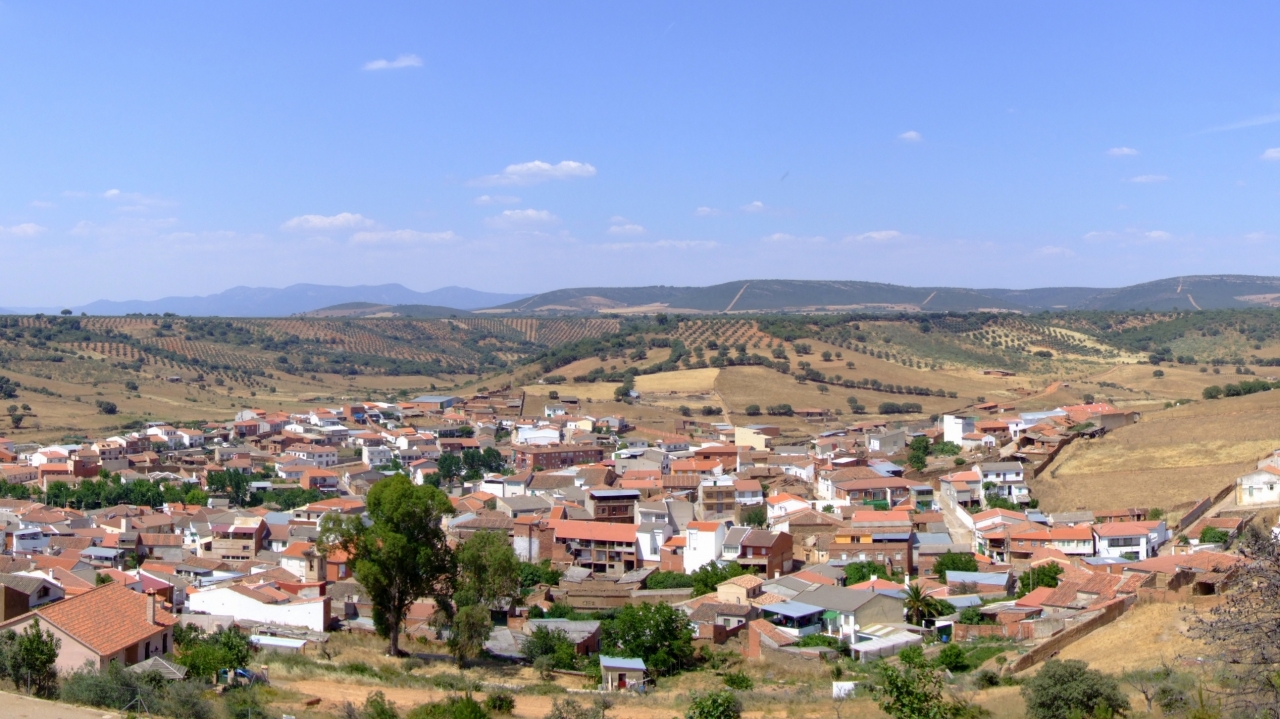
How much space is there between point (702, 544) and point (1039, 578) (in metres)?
10.2

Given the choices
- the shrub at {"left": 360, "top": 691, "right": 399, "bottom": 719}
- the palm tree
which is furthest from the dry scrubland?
the shrub at {"left": 360, "top": 691, "right": 399, "bottom": 719}

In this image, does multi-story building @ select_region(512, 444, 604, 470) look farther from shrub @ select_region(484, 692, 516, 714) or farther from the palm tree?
shrub @ select_region(484, 692, 516, 714)

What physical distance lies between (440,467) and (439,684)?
35141mm

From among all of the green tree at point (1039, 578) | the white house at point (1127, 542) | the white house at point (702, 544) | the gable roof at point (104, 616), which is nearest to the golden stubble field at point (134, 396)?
the white house at point (702, 544)

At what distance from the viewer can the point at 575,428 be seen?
6656 cm

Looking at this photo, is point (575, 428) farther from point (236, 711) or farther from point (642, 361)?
point (236, 711)

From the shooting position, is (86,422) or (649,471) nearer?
(649,471)

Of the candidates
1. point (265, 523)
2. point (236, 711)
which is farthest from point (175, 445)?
point (236, 711)

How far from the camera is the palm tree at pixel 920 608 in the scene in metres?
27.6

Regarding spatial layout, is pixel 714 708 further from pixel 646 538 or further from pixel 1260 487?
pixel 1260 487

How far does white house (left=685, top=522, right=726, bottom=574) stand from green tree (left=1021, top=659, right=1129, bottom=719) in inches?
747

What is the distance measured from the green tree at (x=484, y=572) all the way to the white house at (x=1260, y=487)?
77.6 ft

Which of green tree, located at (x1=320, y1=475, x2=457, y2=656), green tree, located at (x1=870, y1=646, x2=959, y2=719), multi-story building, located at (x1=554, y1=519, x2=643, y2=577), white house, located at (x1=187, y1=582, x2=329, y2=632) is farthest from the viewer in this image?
multi-story building, located at (x1=554, y1=519, x2=643, y2=577)

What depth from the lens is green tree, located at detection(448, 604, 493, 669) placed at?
79.2ft
